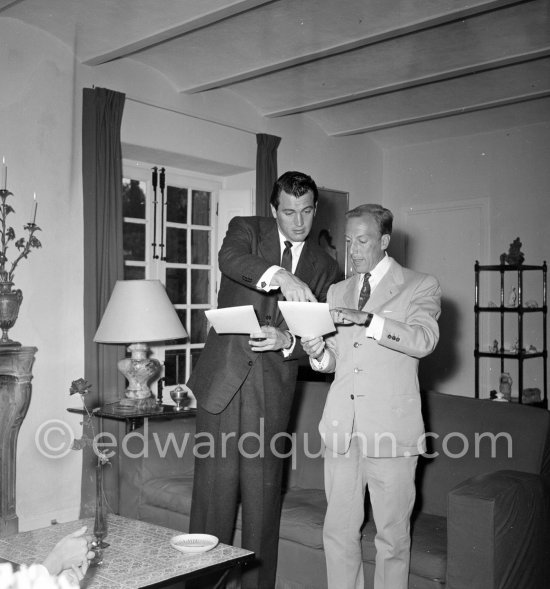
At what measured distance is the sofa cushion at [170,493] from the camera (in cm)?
→ 371

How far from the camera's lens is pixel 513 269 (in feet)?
20.4

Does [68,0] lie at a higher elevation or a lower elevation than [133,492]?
higher

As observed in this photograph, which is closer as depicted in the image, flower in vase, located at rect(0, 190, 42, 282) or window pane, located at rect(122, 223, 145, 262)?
flower in vase, located at rect(0, 190, 42, 282)

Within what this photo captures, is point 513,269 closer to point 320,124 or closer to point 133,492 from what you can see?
point 320,124

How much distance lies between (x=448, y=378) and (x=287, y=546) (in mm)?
4128

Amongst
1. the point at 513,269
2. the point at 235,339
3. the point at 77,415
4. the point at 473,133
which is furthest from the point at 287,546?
the point at 473,133

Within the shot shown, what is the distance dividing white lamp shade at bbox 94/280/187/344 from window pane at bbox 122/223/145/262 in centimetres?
101

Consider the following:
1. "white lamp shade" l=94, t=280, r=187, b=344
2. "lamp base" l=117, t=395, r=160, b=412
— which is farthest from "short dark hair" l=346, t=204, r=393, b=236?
"lamp base" l=117, t=395, r=160, b=412

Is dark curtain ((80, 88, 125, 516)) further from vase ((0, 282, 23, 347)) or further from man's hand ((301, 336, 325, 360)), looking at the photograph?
man's hand ((301, 336, 325, 360))

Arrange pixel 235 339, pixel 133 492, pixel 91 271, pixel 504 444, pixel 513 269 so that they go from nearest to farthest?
1. pixel 235 339
2. pixel 504 444
3. pixel 133 492
4. pixel 91 271
5. pixel 513 269

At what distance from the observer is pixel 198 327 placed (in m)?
5.93

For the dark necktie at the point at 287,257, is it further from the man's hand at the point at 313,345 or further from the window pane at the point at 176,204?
the window pane at the point at 176,204

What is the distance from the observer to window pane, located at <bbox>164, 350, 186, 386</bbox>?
568 centimetres

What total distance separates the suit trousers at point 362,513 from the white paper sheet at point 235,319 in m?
0.57
